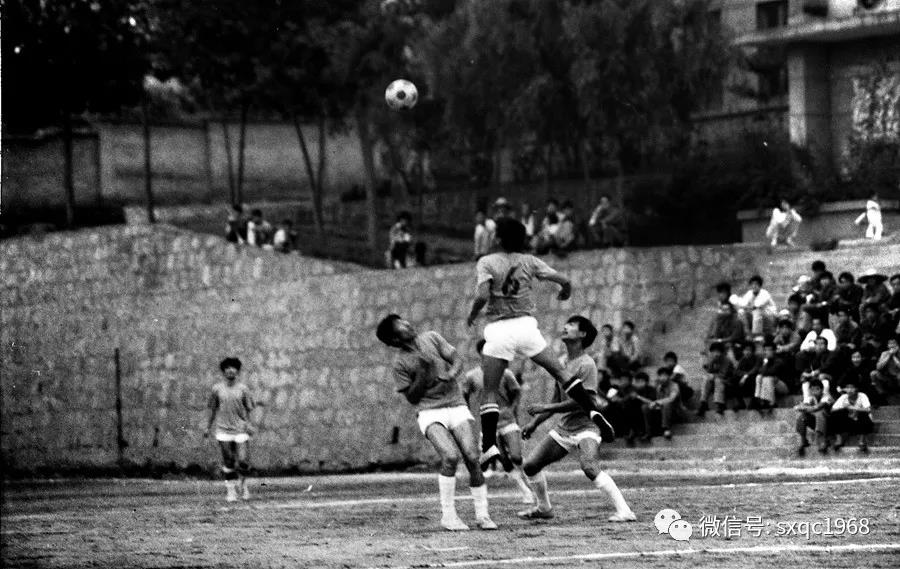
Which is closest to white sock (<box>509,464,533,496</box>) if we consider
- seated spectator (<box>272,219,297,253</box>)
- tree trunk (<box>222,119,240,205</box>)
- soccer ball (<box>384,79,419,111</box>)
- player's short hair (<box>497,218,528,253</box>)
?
player's short hair (<box>497,218,528,253</box>)

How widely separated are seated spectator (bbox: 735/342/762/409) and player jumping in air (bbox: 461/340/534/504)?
6476 mm

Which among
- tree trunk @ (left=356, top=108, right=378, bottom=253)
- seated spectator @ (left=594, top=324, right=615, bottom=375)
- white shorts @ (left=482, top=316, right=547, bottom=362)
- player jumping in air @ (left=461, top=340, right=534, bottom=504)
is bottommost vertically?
player jumping in air @ (left=461, top=340, right=534, bottom=504)

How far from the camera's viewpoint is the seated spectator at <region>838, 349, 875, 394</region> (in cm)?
2481

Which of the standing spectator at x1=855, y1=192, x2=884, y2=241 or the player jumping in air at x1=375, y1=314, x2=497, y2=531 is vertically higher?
the standing spectator at x1=855, y1=192, x2=884, y2=241

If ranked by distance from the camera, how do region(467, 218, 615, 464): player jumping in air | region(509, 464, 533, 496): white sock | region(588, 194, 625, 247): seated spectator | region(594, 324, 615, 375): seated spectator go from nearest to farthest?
region(467, 218, 615, 464): player jumping in air, region(509, 464, 533, 496): white sock, region(594, 324, 615, 375): seated spectator, region(588, 194, 625, 247): seated spectator

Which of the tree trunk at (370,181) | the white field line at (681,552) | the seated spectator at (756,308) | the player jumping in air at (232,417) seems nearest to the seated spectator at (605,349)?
the seated spectator at (756,308)

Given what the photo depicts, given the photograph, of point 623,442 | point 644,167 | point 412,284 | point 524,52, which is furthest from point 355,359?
point 644,167

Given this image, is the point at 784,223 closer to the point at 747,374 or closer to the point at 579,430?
the point at 747,374

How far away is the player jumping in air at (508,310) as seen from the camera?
17.1 m

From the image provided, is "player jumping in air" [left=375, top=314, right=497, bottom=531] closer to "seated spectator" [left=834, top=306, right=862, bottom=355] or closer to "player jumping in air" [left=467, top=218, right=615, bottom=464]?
"player jumping in air" [left=467, top=218, right=615, bottom=464]

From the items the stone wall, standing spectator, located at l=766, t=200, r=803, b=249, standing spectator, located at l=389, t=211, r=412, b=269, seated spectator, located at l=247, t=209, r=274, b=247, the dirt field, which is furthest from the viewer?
seated spectator, located at l=247, t=209, r=274, b=247

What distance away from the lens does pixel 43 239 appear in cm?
4450

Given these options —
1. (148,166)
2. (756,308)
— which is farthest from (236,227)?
(756,308)

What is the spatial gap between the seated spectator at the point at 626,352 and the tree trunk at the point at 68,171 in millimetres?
19655
